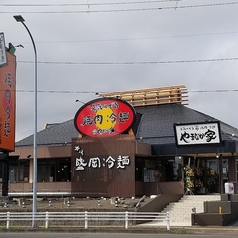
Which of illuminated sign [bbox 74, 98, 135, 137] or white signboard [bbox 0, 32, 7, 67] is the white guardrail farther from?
white signboard [bbox 0, 32, 7, 67]

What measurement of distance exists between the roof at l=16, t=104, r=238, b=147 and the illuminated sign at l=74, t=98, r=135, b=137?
7.07 feet

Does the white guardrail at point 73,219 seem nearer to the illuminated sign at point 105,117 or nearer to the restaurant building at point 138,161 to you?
the restaurant building at point 138,161

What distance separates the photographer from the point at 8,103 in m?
31.5

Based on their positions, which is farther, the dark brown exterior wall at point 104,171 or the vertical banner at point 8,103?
the dark brown exterior wall at point 104,171

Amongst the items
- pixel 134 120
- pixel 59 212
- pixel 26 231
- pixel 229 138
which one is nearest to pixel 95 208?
pixel 59 212

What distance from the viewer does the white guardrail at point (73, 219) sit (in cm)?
2342

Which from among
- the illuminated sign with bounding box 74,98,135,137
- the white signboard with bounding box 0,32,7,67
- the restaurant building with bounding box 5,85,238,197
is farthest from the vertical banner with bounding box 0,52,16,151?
the illuminated sign with bounding box 74,98,135,137

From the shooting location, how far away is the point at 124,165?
108 feet

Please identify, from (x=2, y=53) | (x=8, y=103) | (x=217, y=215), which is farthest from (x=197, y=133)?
(x=2, y=53)

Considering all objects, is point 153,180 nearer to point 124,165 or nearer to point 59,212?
point 124,165

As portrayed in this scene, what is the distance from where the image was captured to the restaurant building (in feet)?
108

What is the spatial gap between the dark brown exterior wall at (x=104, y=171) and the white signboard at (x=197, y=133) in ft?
11.6

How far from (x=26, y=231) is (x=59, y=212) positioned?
8.91 feet

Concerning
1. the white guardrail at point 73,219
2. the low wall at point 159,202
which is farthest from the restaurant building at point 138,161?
the white guardrail at point 73,219
